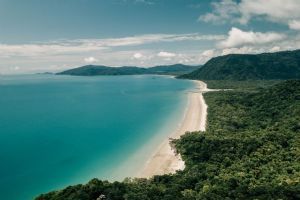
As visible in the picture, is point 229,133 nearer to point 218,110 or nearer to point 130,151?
point 130,151

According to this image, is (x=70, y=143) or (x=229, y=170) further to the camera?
(x=70, y=143)

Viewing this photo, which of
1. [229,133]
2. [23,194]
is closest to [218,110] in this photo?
[229,133]

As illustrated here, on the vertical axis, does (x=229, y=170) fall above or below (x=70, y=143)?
above

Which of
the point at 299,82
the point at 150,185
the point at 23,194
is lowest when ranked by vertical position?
the point at 23,194

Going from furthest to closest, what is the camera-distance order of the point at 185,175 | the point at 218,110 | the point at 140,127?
the point at 218,110, the point at 140,127, the point at 185,175

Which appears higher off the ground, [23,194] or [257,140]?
[257,140]

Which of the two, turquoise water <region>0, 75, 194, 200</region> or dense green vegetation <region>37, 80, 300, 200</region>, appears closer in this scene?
dense green vegetation <region>37, 80, 300, 200</region>

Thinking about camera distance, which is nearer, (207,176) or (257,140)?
(207,176)

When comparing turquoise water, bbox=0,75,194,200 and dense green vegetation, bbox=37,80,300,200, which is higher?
dense green vegetation, bbox=37,80,300,200
